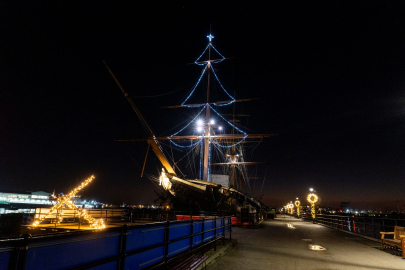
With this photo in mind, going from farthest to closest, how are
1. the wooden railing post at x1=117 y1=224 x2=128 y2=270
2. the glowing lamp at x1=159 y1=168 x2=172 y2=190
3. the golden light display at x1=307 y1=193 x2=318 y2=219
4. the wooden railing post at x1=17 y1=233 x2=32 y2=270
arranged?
the golden light display at x1=307 y1=193 x2=318 y2=219 < the glowing lamp at x1=159 y1=168 x2=172 y2=190 < the wooden railing post at x1=117 y1=224 x2=128 y2=270 < the wooden railing post at x1=17 y1=233 x2=32 y2=270

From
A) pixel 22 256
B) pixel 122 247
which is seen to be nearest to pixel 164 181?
pixel 122 247

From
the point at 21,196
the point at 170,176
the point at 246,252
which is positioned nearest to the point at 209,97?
the point at 170,176

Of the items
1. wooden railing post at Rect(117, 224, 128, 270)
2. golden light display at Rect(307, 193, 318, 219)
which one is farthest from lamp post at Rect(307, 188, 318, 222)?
wooden railing post at Rect(117, 224, 128, 270)

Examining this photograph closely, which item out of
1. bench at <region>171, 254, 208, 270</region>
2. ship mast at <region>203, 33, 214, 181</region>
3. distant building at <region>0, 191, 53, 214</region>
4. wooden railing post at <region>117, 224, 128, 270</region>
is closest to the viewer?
wooden railing post at <region>117, 224, 128, 270</region>

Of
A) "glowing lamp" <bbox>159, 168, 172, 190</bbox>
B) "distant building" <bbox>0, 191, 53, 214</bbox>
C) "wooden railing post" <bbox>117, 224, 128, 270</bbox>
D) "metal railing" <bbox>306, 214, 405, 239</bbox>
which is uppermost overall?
"glowing lamp" <bbox>159, 168, 172, 190</bbox>

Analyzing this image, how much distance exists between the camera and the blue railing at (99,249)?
2.16 m

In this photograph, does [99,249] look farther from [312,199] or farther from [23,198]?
[23,198]

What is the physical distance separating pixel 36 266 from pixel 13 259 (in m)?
0.32

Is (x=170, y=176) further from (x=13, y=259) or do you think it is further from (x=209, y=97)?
(x=13, y=259)

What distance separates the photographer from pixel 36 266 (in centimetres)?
236

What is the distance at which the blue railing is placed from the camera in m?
2.16

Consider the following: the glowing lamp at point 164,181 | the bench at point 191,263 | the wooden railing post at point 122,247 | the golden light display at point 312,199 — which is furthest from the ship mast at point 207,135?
Result: the wooden railing post at point 122,247

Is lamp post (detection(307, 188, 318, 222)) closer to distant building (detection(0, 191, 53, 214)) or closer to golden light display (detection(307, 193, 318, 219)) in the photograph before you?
golden light display (detection(307, 193, 318, 219))

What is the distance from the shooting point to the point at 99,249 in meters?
3.12
